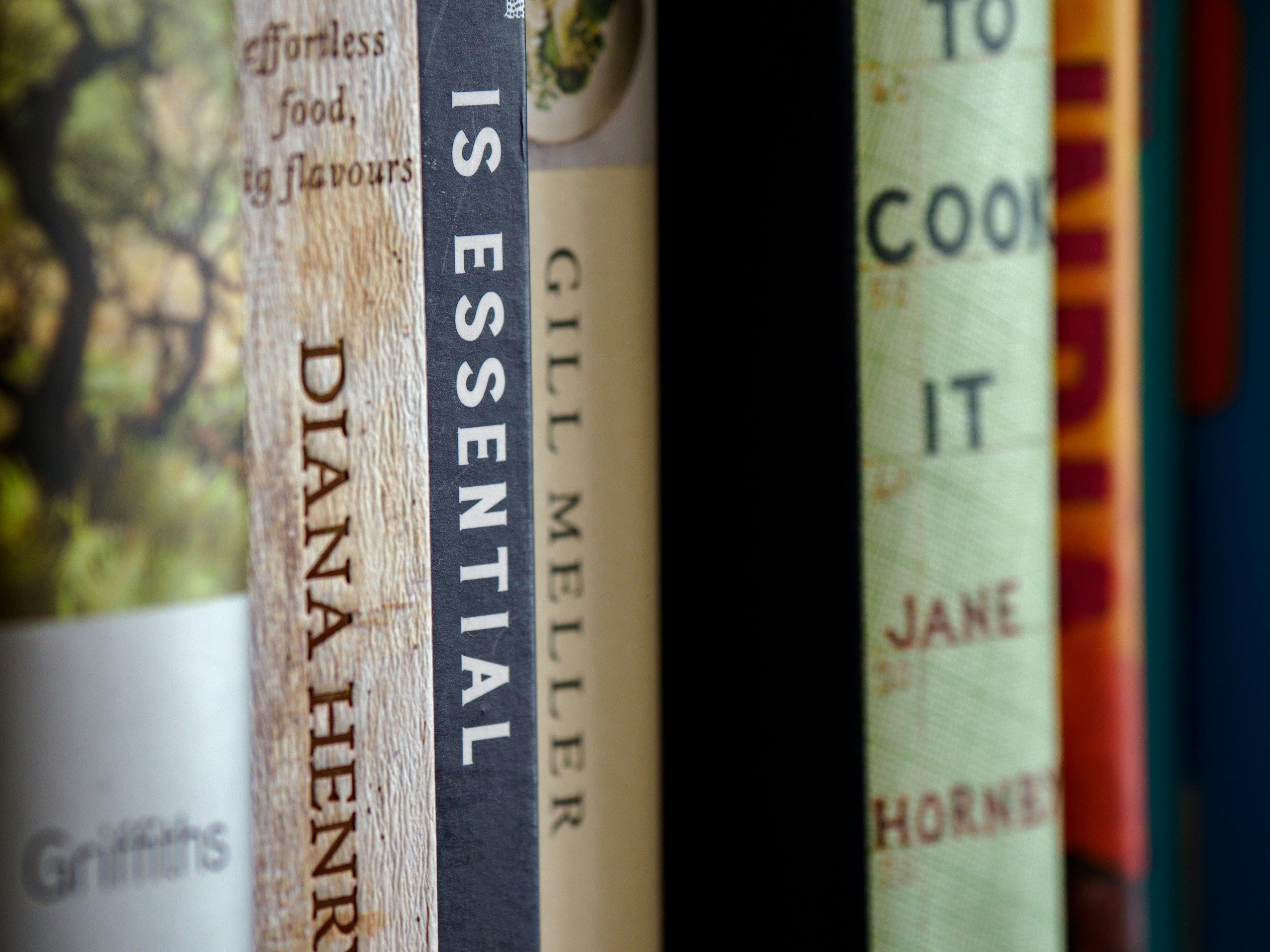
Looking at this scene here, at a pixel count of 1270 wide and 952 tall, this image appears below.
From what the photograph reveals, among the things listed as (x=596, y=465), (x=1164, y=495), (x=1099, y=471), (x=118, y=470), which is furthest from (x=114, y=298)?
(x=1164, y=495)

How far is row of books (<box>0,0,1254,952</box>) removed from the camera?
220 mm

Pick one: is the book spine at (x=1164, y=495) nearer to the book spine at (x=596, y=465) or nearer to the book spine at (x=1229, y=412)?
the book spine at (x=1229, y=412)

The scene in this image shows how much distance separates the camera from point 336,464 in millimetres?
260

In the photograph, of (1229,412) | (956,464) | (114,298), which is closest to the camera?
(114,298)

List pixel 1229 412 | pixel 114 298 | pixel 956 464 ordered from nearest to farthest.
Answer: pixel 114 298 → pixel 956 464 → pixel 1229 412

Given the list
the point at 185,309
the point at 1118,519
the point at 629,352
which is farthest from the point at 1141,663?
the point at 185,309

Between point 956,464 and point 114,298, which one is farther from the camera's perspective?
point 956,464

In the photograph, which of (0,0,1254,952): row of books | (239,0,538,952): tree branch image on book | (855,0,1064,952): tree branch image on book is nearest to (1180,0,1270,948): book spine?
(0,0,1254,952): row of books

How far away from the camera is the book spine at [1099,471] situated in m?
0.36

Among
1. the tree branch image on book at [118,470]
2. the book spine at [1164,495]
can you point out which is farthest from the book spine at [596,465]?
the book spine at [1164,495]

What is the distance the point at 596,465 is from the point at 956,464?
0.29 feet

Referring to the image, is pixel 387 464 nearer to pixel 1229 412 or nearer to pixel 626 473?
pixel 626 473

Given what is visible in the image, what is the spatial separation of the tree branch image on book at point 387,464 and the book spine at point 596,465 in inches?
1.8

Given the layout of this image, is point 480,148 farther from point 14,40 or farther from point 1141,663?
point 1141,663
